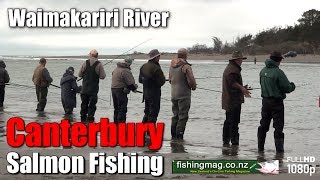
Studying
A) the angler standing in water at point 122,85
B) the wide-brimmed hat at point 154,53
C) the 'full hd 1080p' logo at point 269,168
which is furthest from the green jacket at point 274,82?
the angler standing in water at point 122,85

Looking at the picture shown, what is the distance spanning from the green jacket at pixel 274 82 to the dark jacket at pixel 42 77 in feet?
23.1

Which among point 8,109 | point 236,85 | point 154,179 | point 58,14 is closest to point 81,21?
point 58,14

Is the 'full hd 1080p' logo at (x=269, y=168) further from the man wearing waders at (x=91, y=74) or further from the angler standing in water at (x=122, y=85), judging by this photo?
the man wearing waders at (x=91, y=74)

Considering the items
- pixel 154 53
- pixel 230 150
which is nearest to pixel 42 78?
pixel 154 53

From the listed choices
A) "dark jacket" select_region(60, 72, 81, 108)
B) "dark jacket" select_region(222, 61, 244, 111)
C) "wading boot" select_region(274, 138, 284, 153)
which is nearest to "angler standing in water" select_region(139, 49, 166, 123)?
"dark jacket" select_region(222, 61, 244, 111)

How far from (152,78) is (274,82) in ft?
7.96

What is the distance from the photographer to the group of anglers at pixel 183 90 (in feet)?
31.0

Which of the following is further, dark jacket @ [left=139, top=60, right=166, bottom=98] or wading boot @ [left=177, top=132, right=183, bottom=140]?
wading boot @ [left=177, top=132, right=183, bottom=140]

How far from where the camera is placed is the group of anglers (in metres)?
9.45

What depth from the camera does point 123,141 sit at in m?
9.77

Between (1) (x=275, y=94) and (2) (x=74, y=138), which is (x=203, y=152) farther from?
(2) (x=74, y=138)

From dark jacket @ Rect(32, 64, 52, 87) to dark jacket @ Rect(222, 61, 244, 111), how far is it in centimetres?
618

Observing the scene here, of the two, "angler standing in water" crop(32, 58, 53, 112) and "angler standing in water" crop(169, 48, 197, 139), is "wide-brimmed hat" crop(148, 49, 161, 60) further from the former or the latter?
"angler standing in water" crop(32, 58, 53, 112)

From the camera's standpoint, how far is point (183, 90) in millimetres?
10422
